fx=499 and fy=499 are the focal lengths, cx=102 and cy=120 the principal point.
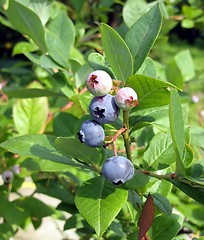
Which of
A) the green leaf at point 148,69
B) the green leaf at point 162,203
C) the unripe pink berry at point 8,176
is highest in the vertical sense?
the green leaf at point 148,69

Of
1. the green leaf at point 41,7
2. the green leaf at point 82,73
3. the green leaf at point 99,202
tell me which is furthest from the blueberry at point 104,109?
the green leaf at point 41,7

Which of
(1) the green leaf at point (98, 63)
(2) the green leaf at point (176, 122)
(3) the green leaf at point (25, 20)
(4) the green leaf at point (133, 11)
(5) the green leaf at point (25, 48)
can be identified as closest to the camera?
(2) the green leaf at point (176, 122)

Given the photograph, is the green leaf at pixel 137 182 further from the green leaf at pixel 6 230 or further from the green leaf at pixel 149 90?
the green leaf at pixel 6 230

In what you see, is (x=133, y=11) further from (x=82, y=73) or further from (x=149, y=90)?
(x=149, y=90)

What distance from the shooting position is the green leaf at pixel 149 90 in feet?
1.93

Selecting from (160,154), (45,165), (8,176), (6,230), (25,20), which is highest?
(25,20)

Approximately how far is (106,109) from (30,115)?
66 cm

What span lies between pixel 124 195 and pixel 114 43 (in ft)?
0.65

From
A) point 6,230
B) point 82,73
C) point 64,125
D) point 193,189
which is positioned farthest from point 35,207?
point 193,189

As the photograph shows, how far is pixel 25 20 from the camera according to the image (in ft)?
2.81

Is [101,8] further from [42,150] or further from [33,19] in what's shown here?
[42,150]

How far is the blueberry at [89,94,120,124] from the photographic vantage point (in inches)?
22.2

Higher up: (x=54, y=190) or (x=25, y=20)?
(x=25, y=20)

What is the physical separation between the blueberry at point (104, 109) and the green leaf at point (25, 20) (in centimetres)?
32
